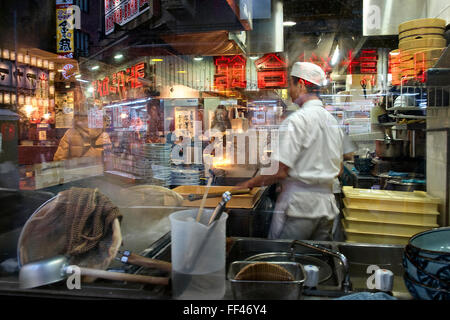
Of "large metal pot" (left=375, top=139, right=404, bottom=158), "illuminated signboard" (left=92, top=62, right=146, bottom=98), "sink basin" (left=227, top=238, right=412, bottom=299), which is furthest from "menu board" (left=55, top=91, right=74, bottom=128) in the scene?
"large metal pot" (left=375, top=139, right=404, bottom=158)

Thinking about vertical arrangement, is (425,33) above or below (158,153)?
above

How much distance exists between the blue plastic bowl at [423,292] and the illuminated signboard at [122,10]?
1.72 meters

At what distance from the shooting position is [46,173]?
195 centimetres

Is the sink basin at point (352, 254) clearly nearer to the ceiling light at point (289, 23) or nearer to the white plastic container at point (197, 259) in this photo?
the white plastic container at point (197, 259)

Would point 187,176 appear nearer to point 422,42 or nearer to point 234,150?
point 234,150

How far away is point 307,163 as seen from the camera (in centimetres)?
165

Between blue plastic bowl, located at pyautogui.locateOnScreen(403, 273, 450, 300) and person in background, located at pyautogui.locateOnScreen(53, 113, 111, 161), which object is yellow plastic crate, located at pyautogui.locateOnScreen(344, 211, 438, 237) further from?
person in background, located at pyautogui.locateOnScreen(53, 113, 111, 161)

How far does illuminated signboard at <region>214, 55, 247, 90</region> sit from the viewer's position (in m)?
3.88

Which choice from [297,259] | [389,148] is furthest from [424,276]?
[389,148]

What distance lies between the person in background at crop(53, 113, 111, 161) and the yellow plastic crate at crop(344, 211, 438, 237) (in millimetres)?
1831

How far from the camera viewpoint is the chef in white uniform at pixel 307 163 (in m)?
1.65

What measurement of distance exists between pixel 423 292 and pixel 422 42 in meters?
1.32

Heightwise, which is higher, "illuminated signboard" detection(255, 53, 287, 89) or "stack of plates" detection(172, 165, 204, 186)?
"illuminated signboard" detection(255, 53, 287, 89)

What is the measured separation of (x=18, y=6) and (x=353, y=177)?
3.08 metres
